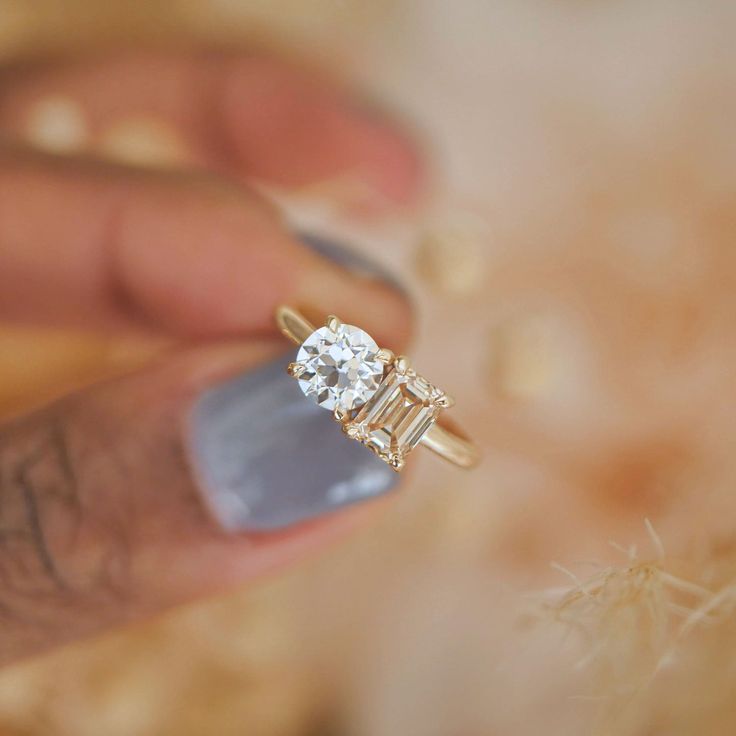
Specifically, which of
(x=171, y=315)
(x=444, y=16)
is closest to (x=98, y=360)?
(x=171, y=315)

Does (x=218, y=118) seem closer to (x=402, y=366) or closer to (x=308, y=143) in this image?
(x=308, y=143)

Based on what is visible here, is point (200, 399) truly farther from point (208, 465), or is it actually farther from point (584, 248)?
point (584, 248)

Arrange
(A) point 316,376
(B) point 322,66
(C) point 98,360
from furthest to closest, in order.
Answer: (B) point 322,66 → (C) point 98,360 → (A) point 316,376

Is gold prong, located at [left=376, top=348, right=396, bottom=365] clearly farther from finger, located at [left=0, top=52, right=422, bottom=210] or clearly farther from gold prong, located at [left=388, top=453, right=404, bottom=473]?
finger, located at [left=0, top=52, right=422, bottom=210]

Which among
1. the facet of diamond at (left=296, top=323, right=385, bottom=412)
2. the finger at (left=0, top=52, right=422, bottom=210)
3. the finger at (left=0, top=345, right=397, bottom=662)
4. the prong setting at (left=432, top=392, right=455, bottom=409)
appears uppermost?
the finger at (left=0, top=52, right=422, bottom=210)

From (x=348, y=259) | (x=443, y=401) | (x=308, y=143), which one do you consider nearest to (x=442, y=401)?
(x=443, y=401)

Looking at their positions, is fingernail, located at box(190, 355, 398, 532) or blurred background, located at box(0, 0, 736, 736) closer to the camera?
fingernail, located at box(190, 355, 398, 532)

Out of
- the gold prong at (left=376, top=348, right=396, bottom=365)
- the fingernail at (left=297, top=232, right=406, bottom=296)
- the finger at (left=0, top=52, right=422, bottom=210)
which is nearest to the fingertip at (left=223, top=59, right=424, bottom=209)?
the finger at (left=0, top=52, right=422, bottom=210)
